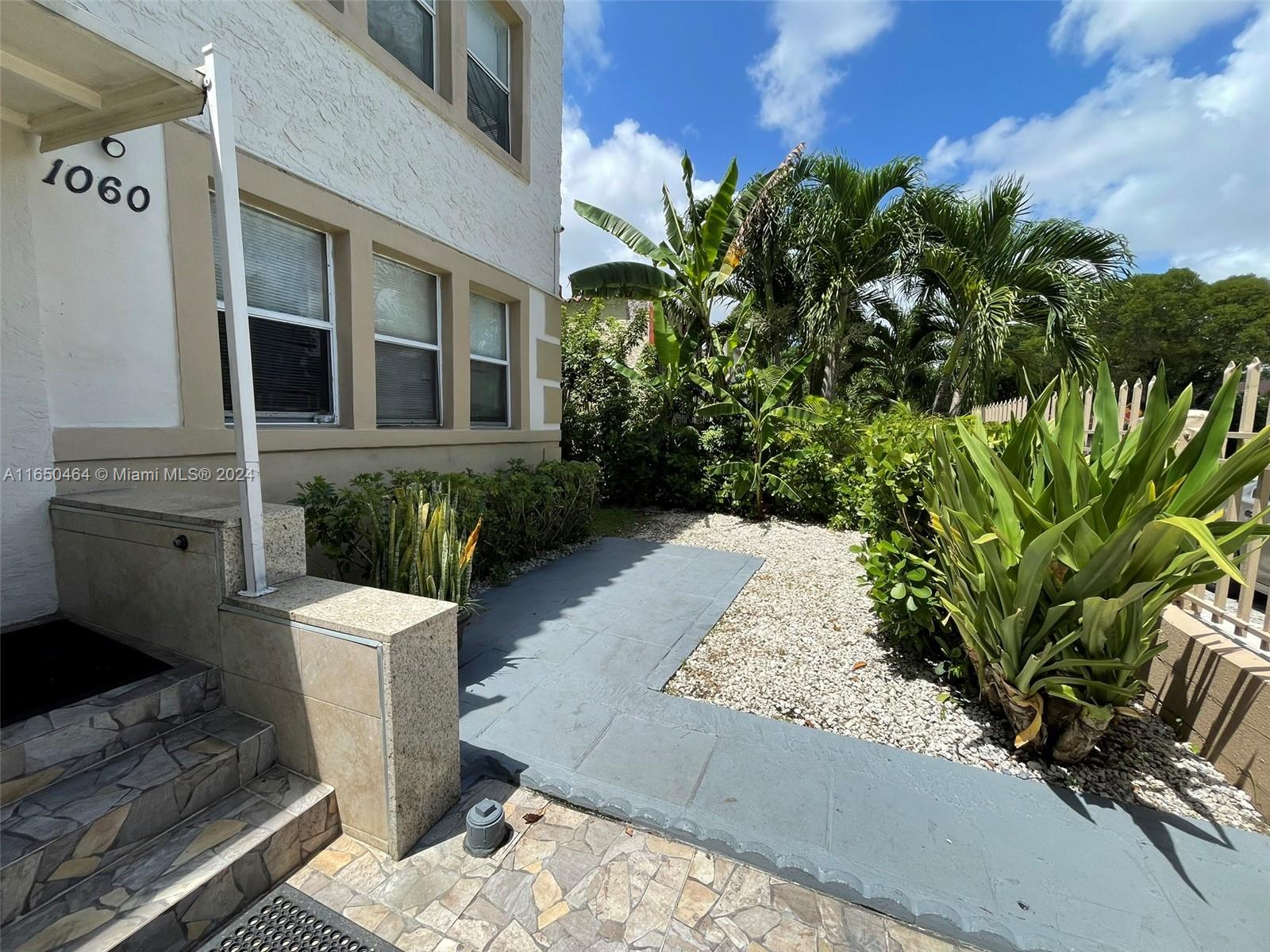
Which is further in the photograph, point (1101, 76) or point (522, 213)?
point (1101, 76)

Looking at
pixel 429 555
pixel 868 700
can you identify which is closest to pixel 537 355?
pixel 429 555

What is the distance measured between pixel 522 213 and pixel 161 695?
616 centimetres

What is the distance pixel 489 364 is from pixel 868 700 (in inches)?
216

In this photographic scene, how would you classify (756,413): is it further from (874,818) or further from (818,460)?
(874,818)

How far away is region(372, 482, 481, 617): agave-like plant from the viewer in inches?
133

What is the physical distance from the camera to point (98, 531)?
259cm

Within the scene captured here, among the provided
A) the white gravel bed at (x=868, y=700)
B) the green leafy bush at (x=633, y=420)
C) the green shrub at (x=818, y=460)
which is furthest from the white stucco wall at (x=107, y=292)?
the green shrub at (x=818, y=460)

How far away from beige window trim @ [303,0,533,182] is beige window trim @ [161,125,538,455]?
1.29m

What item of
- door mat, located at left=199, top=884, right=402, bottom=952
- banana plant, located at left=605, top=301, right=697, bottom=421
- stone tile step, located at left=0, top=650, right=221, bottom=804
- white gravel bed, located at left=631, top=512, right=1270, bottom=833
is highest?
banana plant, located at left=605, top=301, right=697, bottom=421

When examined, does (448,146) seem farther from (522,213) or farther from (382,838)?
(382,838)

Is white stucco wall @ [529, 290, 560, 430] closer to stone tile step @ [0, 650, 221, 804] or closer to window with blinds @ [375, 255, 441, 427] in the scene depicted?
window with blinds @ [375, 255, 441, 427]

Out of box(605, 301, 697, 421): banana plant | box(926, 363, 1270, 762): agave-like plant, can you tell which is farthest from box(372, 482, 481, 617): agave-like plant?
box(605, 301, 697, 421): banana plant

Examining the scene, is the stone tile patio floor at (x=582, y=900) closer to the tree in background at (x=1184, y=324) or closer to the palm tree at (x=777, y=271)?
the palm tree at (x=777, y=271)

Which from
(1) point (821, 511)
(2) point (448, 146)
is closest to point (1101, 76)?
(1) point (821, 511)
